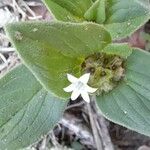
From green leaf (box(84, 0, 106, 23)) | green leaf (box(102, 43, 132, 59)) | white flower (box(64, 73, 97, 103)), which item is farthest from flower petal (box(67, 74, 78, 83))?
green leaf (box(84, 0, 106, 23))

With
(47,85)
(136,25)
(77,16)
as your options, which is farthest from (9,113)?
(136,25)

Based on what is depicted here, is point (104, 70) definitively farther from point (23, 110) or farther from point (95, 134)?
point (95, 134)

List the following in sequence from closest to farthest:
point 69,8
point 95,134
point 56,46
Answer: point 56,46 < point 69,8 < point 95,134

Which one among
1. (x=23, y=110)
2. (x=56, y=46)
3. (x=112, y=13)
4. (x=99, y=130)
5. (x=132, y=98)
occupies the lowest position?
(x=99, y=130)

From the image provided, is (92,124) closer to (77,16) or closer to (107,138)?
(107,138)

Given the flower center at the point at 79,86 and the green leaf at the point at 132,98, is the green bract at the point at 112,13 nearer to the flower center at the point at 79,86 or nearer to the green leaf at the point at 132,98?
the green leaf at the point at 132,98

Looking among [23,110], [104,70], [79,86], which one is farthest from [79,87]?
[23,110]
